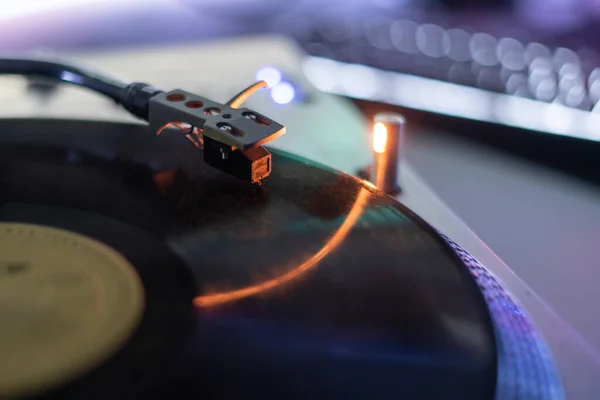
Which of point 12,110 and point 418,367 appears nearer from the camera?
point 418,367

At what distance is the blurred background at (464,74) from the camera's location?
29.2 inches

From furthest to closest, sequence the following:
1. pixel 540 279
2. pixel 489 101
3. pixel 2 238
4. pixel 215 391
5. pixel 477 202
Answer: pixel 489 101
pixel 477 202
pixel 540 279
pixel 2 238
pixel 215 391

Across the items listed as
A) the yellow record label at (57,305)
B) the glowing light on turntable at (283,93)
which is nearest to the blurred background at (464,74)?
the glowing light on turntable at (283,93)

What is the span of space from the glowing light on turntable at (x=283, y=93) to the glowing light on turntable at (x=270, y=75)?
0.04 feet

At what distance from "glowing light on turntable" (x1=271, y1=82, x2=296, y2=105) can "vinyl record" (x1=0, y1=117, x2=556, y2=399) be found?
0.99 feet

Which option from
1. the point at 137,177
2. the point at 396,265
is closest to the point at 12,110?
the point at 137,177

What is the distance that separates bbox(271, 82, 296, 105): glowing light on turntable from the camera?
0.78 m

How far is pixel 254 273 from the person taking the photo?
0.36 metres

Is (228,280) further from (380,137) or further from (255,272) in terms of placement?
(380,137)

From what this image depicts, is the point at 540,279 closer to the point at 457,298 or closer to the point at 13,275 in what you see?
the point at 457,298

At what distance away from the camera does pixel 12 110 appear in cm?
67

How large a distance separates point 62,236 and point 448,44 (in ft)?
2.51

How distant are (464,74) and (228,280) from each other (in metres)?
0.71

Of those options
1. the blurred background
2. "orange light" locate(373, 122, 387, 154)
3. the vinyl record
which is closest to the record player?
the vinyl record
